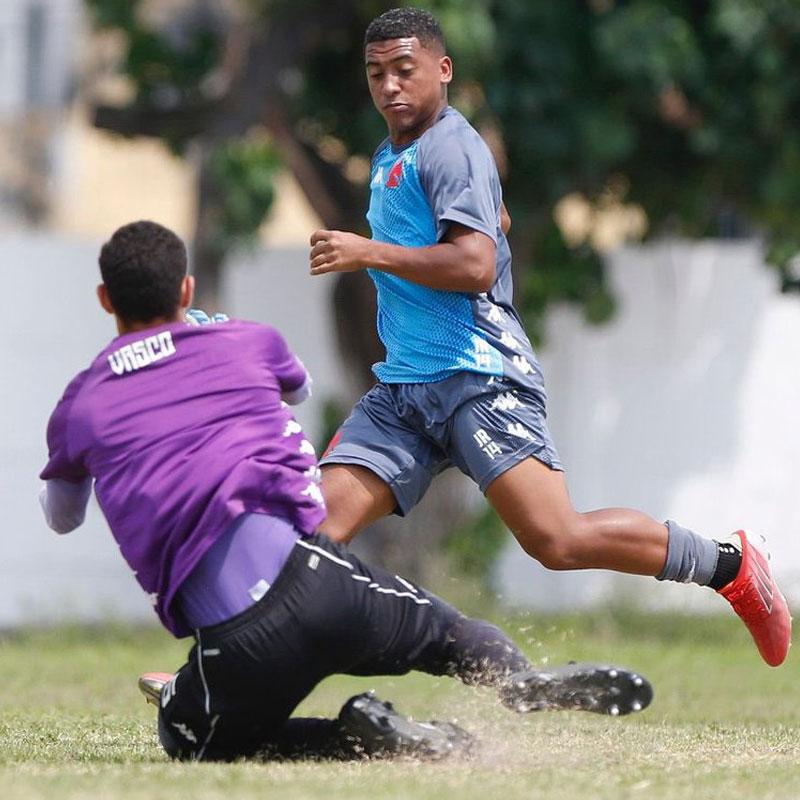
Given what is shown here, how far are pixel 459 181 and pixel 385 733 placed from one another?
1577mm

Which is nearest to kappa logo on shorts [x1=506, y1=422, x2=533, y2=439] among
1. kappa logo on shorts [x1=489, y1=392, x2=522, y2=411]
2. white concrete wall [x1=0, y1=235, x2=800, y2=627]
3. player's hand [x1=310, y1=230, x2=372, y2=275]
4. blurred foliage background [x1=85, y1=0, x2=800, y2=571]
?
kappa logo on shorts [x1=489, y1=392, x2=522, y2=411]

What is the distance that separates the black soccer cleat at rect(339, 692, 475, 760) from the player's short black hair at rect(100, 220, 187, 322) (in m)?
1.20

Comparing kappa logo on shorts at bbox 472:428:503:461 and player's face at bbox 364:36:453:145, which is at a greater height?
player's face at bbox 364:36:453:145

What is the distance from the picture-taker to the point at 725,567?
5.61 meters

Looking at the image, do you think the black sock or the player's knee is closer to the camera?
the player's knee

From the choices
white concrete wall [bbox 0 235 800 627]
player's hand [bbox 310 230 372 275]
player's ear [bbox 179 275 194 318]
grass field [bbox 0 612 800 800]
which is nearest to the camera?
grass field [bbox 0 612 800 800]

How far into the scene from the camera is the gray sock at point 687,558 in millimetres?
5504

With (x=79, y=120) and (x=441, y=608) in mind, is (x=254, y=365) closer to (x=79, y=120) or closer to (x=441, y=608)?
(x=441, y=608)

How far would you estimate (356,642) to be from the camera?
16.1 ft

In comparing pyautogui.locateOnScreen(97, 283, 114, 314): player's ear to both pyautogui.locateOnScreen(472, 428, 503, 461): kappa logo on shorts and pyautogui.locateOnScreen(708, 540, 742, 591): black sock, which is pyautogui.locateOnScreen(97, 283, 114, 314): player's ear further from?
pyautogui.locateOnScreen(708, 540, 742, 591): black sock

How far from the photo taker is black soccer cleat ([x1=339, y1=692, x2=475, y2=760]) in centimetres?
498

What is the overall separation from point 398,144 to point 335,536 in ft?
3.98

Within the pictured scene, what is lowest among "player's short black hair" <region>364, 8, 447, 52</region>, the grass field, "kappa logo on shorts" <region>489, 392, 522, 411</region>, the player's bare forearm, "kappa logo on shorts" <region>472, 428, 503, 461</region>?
the grass field

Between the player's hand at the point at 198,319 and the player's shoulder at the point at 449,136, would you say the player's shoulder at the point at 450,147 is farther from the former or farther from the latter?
the player's hand at the point at 198,319
